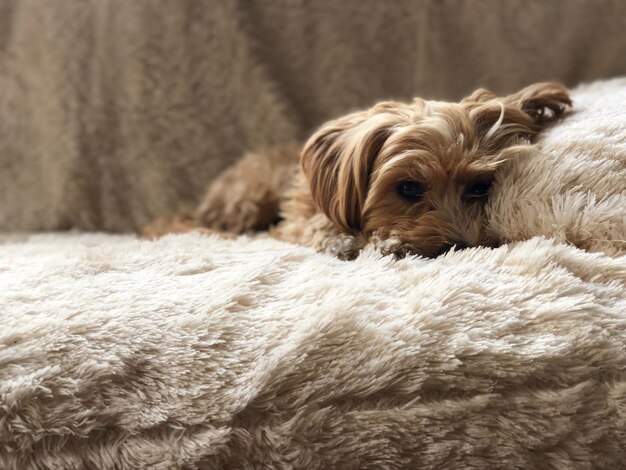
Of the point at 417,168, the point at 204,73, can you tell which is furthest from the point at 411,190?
the point at 204,73

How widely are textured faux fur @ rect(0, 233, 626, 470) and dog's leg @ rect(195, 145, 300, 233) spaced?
0.96m

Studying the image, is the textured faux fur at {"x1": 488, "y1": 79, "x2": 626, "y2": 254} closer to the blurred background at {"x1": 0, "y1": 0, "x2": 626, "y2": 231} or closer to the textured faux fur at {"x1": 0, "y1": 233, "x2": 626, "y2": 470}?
the textured faux fur at {"x1": 0, "y1": 233, "x2": 626, "y2": 470}

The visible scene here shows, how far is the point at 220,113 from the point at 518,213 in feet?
3.72

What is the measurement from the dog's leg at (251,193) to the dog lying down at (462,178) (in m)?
0.35

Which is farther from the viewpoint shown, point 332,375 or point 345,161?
point 345,161

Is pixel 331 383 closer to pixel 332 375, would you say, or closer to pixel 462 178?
pixel 332 375

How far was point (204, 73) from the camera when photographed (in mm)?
1992

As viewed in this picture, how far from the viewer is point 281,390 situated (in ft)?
2.82

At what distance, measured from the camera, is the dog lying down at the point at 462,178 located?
44.0 inches

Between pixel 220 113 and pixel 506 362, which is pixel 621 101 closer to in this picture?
pixel 506 362

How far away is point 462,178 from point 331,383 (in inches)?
24.2

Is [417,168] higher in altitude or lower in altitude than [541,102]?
lower

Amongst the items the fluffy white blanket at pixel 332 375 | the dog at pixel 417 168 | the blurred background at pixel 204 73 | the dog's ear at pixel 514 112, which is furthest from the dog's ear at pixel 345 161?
the blurred background at pixel 204 73

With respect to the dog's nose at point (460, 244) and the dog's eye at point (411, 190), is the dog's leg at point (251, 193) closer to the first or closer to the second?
the dog's eye at point (411, 190)
